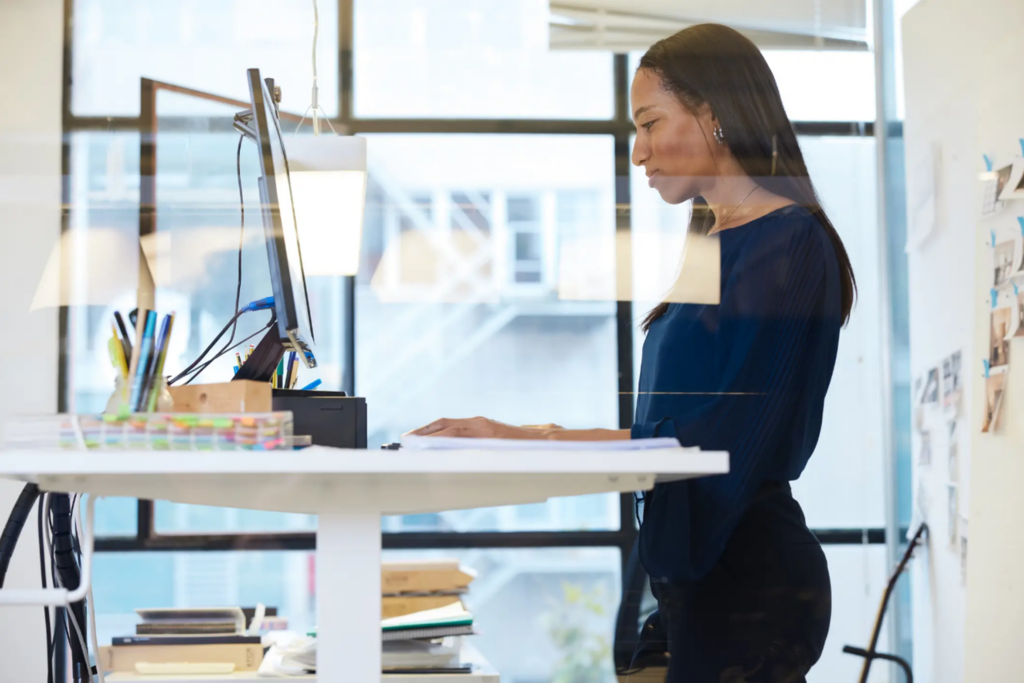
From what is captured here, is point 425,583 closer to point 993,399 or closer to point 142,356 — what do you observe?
point 142,356

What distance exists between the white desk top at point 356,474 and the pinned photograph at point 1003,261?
1.51 metres

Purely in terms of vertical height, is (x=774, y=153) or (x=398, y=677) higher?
(x=774, y=153)

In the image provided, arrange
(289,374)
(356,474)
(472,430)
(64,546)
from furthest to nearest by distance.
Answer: (289,374)
(64,546)
(472,430)
(356,474)

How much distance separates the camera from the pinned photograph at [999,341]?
6.77ft

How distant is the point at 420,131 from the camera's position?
2486 mm

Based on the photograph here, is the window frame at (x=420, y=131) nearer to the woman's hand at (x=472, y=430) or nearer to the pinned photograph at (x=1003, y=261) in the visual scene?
the pinned photograph at (x=1003, y=261)

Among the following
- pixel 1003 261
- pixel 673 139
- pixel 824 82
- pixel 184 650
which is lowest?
pixel 184 650

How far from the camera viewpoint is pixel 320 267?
2309 mm

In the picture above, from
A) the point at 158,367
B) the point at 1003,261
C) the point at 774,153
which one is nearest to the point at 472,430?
the point at 158,367

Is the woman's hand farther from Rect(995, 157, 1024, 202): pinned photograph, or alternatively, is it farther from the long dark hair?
Rect(995, 157, 1024, 202): pinned photograph

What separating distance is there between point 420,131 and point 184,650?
1423 millimetres

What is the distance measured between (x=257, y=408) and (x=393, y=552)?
Answer: 156 centimetres

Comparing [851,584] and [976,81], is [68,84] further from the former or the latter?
[851,584]

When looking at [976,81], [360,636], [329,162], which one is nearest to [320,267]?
[329,162]
